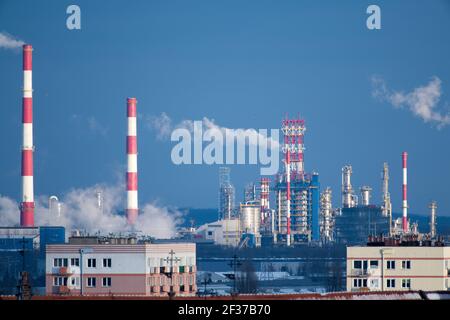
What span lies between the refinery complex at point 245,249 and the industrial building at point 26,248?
79 millimetres

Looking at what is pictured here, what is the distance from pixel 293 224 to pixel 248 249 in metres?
7.04

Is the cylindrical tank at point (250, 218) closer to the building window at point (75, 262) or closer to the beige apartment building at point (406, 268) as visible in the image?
the building window at point (75, 262)

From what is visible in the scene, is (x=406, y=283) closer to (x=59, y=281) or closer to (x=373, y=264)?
(x=373, y=264)

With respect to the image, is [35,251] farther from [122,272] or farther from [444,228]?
[444,228]

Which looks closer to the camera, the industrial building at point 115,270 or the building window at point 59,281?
the industrial building at point 115,270

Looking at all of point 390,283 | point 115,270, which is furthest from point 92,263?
point 390,283

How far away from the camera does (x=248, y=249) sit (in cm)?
10425

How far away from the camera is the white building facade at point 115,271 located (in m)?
45.2

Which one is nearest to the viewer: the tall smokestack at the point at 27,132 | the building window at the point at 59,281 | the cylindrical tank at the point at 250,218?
the building window at the point at 59,281

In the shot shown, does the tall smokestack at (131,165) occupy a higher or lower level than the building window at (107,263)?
higher

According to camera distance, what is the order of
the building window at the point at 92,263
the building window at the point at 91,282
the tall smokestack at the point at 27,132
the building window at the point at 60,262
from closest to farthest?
the building window at the point at 91,282
the building window at the point at 92,263
the building window at the point at 60,262
the tall smokestack at the point at 27,132

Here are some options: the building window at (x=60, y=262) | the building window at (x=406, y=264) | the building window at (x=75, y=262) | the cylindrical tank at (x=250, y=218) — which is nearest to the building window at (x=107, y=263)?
the building window at (x=75, y=262)
